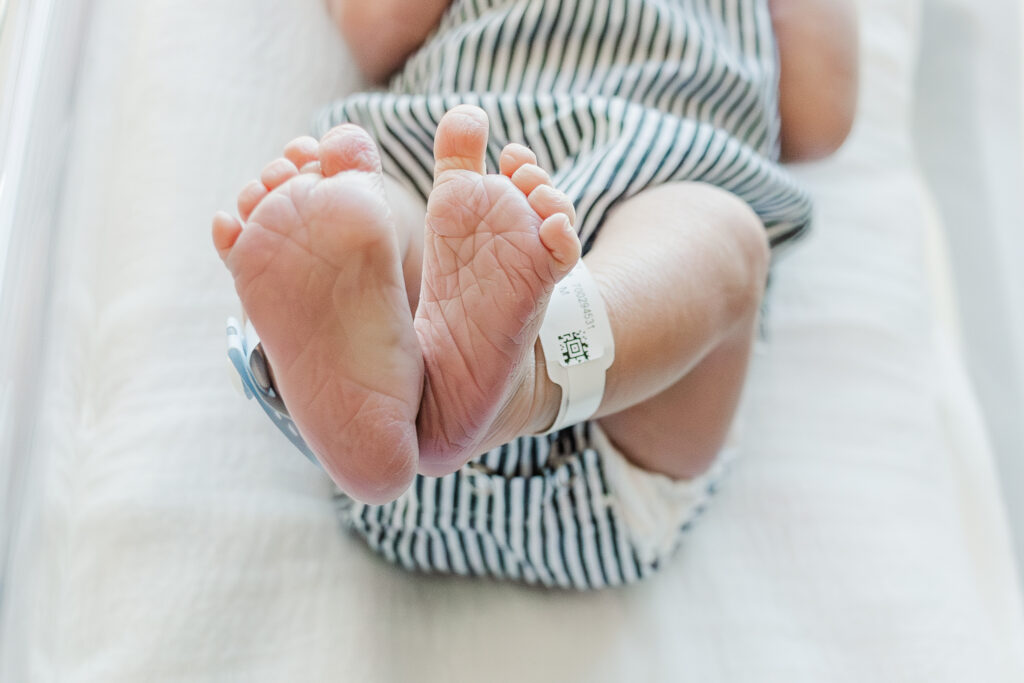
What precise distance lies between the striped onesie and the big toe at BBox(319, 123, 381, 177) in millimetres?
187

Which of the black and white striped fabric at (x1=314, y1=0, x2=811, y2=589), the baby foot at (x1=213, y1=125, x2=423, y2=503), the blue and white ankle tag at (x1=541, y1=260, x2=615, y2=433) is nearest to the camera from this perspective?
the baby foot at (x1=213, y1=125, x2=423, y2=503)

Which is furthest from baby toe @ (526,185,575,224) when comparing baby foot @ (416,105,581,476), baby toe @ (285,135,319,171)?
baby toe @ (285,135,319,171)

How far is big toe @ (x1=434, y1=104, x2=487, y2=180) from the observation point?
0.43 metres

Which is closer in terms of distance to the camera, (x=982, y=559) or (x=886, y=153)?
(x=982, y=559)

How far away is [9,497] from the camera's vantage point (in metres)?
0.49

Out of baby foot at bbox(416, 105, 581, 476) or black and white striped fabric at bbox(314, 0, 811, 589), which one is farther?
black and white striped fabric at bbox(314, 0, 811, 589)

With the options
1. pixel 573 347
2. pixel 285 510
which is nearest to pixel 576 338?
pixel 573 347

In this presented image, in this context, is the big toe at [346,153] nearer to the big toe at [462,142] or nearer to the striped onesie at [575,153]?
the big toe at [462,142]

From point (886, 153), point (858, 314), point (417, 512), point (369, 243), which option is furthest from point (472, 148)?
point (886, 153)

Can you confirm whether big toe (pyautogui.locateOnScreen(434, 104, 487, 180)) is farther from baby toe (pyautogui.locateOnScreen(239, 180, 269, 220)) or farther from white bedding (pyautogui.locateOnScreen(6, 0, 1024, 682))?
white bedding (pyautogui.locateOnScreen(6, 0, 1024, 682))

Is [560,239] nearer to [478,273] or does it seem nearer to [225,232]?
[478,273]

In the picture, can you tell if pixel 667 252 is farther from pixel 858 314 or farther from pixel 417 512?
pixel 858 314

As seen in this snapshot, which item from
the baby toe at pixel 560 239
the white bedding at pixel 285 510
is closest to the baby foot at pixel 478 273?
the baby toe at pixel 560 239

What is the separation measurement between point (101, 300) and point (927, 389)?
2.38ft
